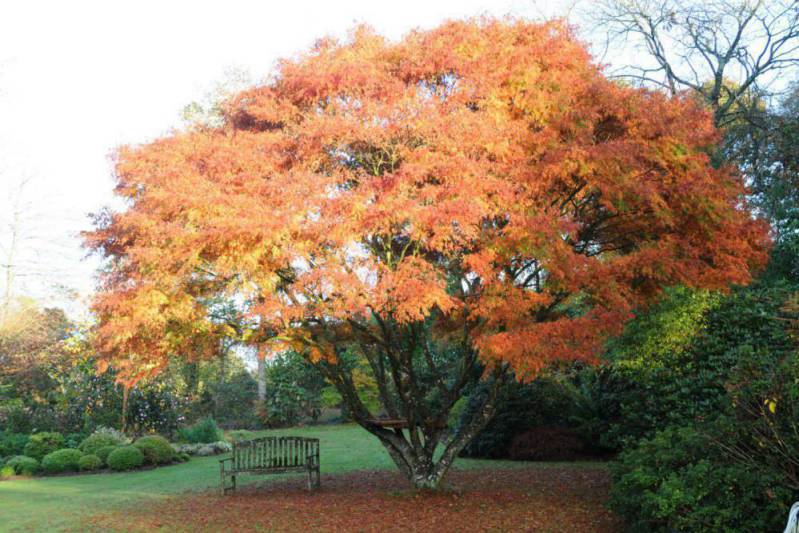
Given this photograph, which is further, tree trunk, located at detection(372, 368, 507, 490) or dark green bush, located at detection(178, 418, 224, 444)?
Result: dark green bush, located at detection(178, 418, 224, 444)

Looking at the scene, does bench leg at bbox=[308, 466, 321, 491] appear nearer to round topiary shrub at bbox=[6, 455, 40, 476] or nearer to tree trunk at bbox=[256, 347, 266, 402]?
round topiary shrub at bbox=[6, 455, 40, 476]

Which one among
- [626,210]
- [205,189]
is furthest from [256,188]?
[626,210]

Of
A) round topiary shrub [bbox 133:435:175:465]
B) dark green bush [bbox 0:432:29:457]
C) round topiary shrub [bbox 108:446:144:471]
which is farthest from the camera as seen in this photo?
dark green bush [bbox 0:432:29:457]

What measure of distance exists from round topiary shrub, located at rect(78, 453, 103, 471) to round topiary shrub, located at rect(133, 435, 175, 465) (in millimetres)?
924

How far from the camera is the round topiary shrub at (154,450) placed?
16312mm

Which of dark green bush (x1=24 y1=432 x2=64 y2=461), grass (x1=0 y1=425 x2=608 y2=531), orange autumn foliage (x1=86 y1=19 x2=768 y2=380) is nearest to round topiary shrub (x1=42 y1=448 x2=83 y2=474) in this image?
grass (x1=0 y1=425 x2=608 y2=531)

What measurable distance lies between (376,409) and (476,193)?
20.2 m

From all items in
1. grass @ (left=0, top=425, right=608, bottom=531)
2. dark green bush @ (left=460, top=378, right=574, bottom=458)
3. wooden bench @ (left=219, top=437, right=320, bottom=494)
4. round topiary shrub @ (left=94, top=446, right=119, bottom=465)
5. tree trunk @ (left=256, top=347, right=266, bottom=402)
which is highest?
tree trunk @ (left=256, top=347, right=266, bottom=402)

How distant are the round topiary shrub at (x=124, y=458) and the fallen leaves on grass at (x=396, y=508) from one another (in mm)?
5367

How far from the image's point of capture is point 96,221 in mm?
9406

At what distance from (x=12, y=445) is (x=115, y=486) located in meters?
6.13

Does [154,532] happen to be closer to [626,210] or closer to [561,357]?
[561,357]

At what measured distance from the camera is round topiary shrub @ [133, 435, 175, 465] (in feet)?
53.5

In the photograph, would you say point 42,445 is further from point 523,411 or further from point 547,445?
point 547,445
